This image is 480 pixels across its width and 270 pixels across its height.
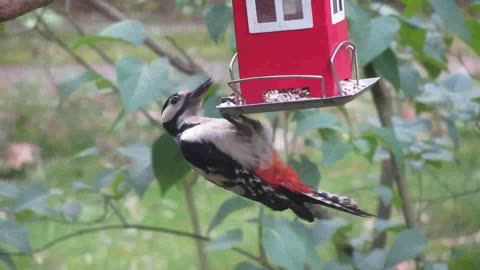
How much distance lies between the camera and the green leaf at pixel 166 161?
101 inches

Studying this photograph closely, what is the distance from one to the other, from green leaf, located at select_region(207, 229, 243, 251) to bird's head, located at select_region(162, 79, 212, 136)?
36 centimetres

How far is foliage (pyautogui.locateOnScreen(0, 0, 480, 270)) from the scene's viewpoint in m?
2.39

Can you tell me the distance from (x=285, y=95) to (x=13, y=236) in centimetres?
97

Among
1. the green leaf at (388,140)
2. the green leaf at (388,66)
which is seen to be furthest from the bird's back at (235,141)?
the green leaf at (388,66)

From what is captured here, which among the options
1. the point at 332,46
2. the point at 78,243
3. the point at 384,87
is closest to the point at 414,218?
the point at 384,87

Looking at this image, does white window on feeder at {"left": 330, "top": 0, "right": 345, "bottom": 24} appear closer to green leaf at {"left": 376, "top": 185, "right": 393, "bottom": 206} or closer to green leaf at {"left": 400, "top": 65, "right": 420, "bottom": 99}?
green leaf at {"left": 400, "top": 65, "right": 420, "bottom": 99}

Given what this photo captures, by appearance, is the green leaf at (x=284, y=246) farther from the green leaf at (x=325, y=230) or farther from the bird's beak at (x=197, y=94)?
the bird's beak at (x=197, y=94)

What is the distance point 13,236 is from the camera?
2516 millimetres

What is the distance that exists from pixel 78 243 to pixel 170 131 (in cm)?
313

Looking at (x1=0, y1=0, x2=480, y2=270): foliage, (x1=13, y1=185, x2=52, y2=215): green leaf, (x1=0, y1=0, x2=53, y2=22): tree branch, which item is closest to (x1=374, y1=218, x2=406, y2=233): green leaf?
(x1=0, y1=0, x2=480, y2=270): foliage

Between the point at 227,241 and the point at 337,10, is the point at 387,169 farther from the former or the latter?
the point at 337,10

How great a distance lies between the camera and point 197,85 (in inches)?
103

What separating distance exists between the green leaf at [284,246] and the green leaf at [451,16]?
28.8 inches

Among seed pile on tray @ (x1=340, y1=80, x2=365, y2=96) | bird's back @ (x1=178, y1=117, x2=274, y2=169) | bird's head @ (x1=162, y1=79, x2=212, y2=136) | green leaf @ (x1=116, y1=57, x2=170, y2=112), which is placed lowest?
bird's back @ (x1=178, y1=117, x2=274, y2=169)
